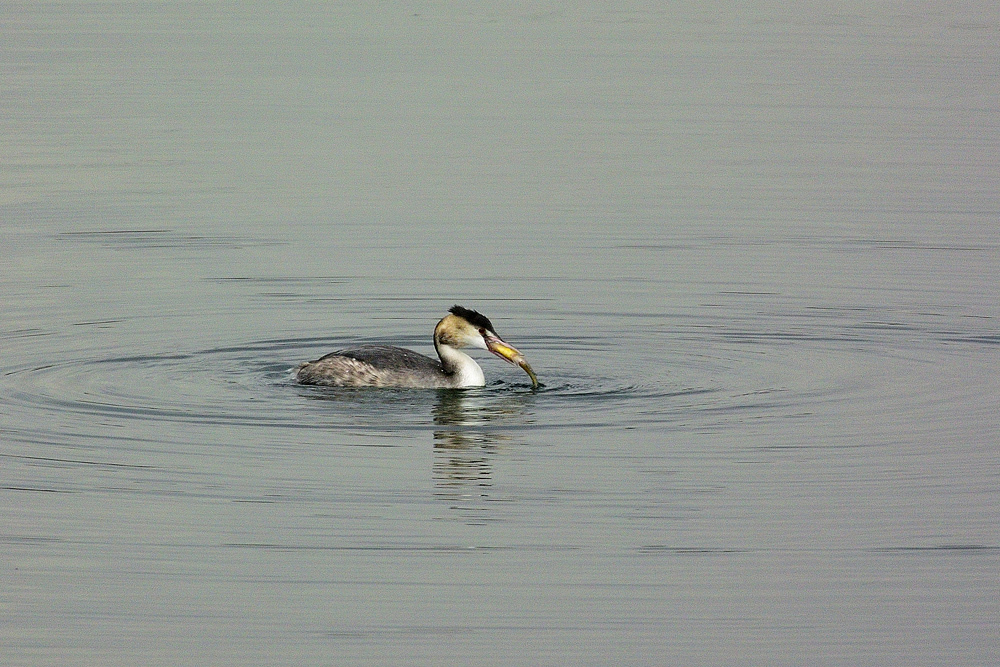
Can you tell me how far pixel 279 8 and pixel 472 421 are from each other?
124ft

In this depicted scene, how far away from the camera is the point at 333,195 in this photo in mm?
24750

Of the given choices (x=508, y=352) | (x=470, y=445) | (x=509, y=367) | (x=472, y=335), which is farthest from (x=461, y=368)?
(x=470, y=445)

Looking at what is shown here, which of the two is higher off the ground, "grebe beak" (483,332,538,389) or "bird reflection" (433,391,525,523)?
"grebe beak" (483,332,538,389)

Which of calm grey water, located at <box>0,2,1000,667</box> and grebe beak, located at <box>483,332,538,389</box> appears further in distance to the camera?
grebe beak, located at <box>483,332,538,389</box>

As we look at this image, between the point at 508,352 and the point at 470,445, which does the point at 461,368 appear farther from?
the point at 470,445

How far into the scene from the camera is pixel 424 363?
623 inches

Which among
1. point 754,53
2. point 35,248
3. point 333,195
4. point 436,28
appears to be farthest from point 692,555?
point 436,28

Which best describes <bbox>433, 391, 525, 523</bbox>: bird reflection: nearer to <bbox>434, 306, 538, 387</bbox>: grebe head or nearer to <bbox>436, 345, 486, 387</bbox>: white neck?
<bbox>436, 345, 486, 387</bbox>: white neck

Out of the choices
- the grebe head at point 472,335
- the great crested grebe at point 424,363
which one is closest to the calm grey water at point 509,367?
the great crested grebe at point 424,363

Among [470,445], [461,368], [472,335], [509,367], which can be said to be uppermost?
[509,367]

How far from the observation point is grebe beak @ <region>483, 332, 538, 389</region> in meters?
15.4

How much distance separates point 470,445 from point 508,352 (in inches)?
85.9

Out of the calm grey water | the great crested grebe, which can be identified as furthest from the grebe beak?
the calm grey water

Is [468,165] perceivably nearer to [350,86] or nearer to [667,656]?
[350,86]
